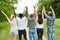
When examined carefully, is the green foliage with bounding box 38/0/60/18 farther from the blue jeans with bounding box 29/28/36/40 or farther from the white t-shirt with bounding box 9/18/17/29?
the white t-shirt with bounding box 9/18/17/29

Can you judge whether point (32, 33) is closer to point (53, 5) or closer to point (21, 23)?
point (21, 23)

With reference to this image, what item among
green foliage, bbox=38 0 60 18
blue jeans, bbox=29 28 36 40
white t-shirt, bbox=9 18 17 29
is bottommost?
green foliage, bbox=38 0 60 18

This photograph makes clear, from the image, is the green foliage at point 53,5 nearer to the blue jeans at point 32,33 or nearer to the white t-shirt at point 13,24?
the blue jeans at point 32,33

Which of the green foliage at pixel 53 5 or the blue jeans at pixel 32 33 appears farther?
the green foliage at pixel 53 5

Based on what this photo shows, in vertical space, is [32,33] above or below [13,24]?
below

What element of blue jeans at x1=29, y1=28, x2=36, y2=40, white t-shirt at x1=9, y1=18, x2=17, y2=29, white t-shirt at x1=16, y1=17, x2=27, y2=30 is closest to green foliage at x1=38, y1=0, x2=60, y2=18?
blue jeans at x1=29, y1=28, x2=36, y2=40

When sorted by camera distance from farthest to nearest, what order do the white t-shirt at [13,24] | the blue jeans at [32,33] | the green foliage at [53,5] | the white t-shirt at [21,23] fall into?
the green foliage at [53,5]
the blue jeans at [32,33]
the white t-shirt at [21,23]
the white t-shirt at [13,24]

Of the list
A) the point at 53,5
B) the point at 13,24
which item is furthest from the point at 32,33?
the point at 53,5

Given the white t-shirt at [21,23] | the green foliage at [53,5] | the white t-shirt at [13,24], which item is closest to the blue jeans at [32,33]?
the white t-shirt at [21,23]

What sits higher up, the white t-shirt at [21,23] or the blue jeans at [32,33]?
the white t-shirt at [21,23]

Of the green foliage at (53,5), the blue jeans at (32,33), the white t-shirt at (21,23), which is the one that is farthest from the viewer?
the green foliage at (53,5)

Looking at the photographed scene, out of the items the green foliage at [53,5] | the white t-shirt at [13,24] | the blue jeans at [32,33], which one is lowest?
the green foliage at [53,5]

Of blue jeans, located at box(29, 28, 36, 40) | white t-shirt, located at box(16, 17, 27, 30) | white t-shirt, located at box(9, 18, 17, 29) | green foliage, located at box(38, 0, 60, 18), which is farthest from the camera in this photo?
green foliage, located at box(38, 0, 60, 18)

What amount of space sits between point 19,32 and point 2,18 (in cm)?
1738
